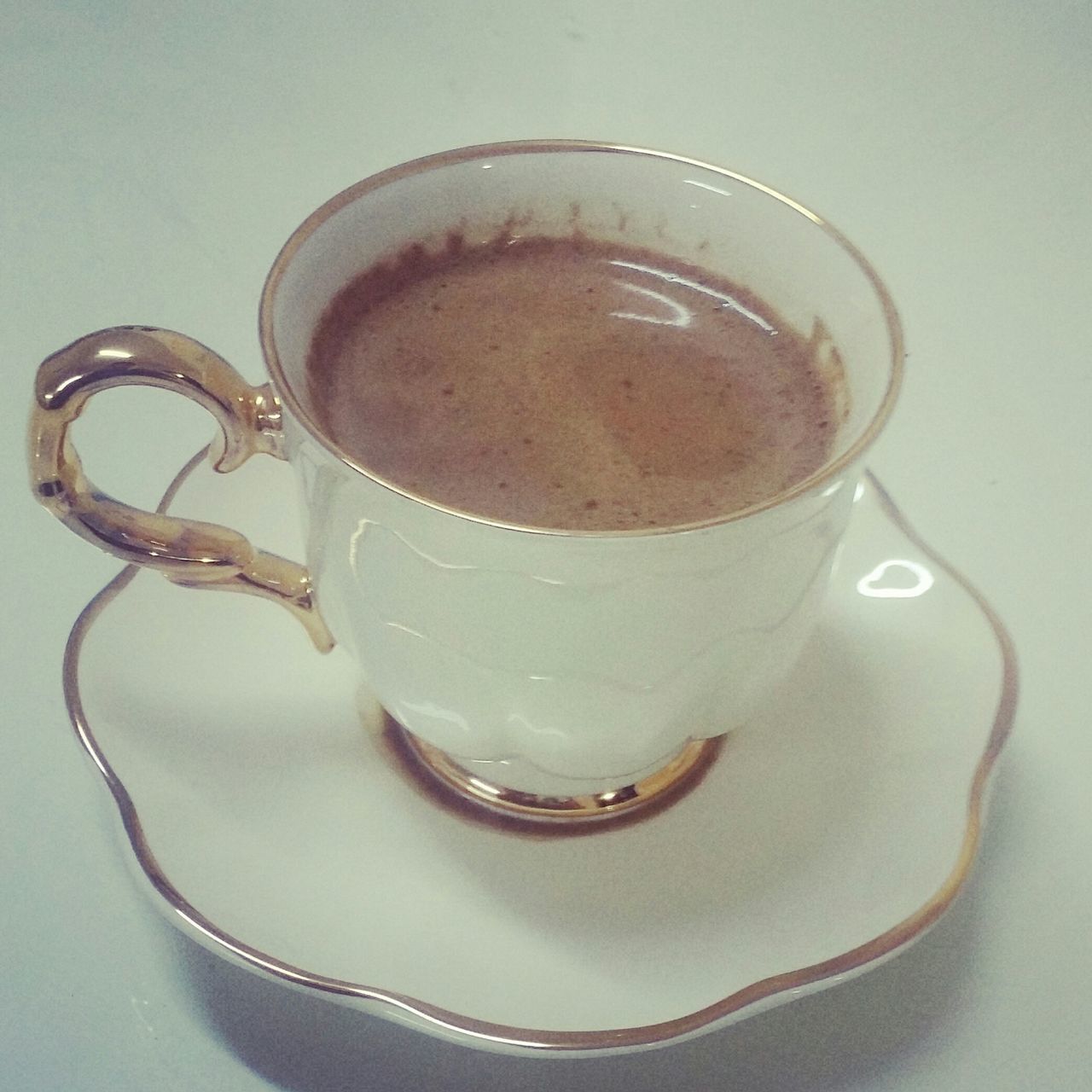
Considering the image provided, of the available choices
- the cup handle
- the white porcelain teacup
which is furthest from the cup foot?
the cup handle

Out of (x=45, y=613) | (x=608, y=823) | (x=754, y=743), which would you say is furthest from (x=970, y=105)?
(x=45, y=613)

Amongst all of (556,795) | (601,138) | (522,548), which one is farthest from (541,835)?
(601,138)

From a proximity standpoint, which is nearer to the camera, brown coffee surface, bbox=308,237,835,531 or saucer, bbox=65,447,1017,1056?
saucer, bbox=65,447,1017,1056

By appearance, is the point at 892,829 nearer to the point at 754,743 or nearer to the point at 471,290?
the point at 754,743

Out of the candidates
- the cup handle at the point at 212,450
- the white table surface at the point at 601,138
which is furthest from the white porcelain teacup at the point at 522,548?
the white table surface at the point at 601,138

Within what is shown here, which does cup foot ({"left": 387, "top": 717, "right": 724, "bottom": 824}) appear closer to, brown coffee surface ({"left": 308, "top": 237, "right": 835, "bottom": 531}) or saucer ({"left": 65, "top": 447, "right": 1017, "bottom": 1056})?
saucer ({"left": 65, "top": 447, "right": 1017, "bottom": 1056})
